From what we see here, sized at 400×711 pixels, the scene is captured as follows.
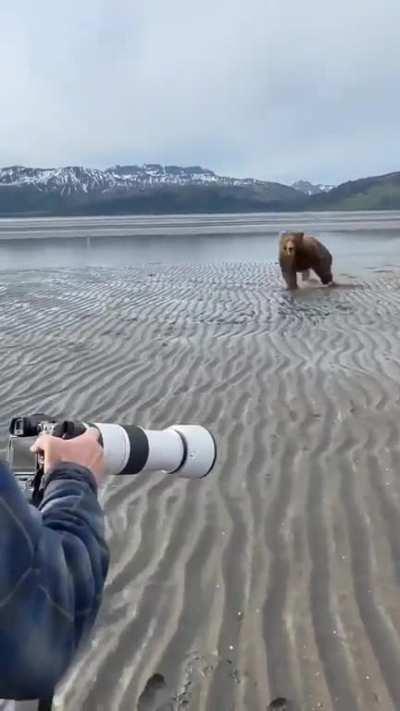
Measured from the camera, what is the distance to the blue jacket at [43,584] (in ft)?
4.49

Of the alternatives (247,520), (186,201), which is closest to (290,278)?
(247,520)

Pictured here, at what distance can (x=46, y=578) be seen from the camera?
1422mm

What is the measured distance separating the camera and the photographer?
178 millimetres

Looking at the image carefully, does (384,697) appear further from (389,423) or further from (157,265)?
(157,265)

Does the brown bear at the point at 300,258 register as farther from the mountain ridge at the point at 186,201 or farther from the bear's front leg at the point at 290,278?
the mountain ridge at the point at 186,201

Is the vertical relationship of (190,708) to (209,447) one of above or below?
below

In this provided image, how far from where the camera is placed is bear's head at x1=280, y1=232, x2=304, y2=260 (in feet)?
50.4

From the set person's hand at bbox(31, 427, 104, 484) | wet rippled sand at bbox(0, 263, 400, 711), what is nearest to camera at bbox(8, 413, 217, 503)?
person's hand at bbox(31, 427, 104, 484)

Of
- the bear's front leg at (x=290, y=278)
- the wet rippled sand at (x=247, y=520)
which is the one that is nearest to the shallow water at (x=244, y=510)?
the wet rippled sand at (x=247, y=520)

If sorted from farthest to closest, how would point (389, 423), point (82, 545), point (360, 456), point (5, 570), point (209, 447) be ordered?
point (389, 423)
point (360, 456)
point (209, 447)
point (82, 545)
point (5, 570)

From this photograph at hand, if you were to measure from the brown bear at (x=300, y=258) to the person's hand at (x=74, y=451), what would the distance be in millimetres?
13641

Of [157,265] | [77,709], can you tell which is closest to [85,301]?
[157,265]

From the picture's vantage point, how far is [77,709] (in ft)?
9.28

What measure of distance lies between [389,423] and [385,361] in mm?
2252
